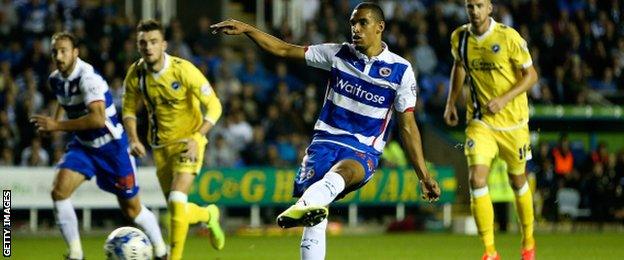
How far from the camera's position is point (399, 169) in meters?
22.8

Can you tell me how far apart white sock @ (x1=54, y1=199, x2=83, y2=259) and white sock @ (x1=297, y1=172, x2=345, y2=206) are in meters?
3.20

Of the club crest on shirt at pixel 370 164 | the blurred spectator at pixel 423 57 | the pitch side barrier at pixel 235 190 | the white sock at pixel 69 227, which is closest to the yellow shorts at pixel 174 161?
the white sock at pixel 69 227

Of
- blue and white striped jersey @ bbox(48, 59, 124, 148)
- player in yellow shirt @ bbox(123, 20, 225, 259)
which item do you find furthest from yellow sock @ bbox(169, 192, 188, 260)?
blue and white striped jersey @ bbox(48, 59, 124, 148)

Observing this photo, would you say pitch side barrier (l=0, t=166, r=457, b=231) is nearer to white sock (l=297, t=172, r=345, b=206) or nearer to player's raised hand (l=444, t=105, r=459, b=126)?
player's raised hand (l=444, t=105, r=459, b=126)

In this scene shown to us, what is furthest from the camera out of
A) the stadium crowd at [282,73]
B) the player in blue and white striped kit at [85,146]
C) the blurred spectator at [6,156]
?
the stadium crowd at [282,73]

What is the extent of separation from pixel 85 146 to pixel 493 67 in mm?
3686

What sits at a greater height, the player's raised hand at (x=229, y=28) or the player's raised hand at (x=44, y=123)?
the player's raised hand at (x=229, y=28)

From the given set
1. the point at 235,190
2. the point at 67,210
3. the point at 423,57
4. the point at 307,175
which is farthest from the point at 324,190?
the point at 423,57

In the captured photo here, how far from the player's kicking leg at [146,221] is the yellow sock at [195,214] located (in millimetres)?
319

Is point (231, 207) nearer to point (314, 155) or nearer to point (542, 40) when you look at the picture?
point (542, 40)

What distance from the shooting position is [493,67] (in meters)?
12.7

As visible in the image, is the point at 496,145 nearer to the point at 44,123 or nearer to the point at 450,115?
the point at 450,115

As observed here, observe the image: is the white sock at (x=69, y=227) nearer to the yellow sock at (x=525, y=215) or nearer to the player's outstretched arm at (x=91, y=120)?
the player's outstretched arm at (x=91, y=120)

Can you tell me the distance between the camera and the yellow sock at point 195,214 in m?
13.0
